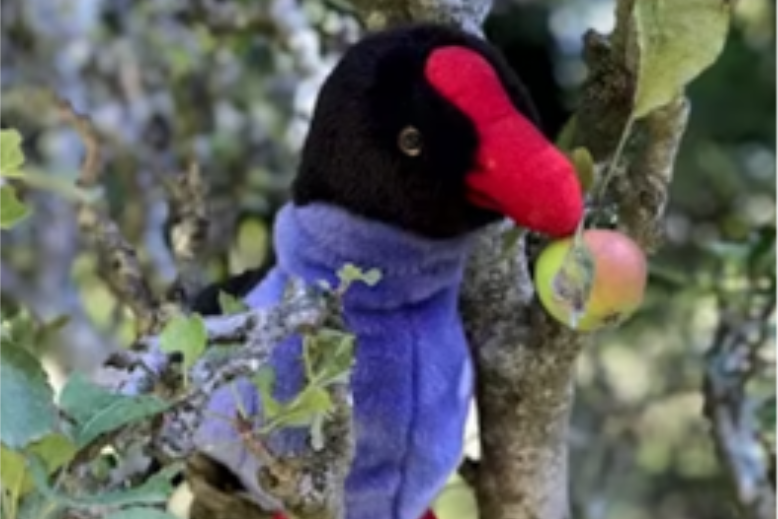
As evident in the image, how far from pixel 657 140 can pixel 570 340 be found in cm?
6

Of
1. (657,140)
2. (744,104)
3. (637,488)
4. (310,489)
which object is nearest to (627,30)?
(657,140)

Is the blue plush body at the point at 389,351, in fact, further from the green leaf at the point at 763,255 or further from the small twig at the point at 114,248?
the green leaf at the point at 763,255

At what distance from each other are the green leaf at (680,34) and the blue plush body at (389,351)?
8cm

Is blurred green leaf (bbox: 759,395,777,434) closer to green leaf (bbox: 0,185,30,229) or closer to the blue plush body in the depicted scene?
the blue plush body

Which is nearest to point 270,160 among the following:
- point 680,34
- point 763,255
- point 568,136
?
point 763,255

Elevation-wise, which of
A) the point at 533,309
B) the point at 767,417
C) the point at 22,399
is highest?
the point at 22,399

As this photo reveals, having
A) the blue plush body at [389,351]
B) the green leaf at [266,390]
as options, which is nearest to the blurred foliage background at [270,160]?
the blue plush body at [389,351]

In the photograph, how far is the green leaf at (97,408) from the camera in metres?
0.29

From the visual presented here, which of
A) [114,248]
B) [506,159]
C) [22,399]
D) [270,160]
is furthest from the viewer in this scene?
[270,160]

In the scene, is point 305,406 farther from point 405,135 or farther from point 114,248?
point 114,248

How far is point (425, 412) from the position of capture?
424 mm

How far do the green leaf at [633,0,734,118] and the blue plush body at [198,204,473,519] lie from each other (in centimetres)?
8

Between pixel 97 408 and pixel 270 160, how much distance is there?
0.62 metres

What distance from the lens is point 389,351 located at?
1.36 feet
